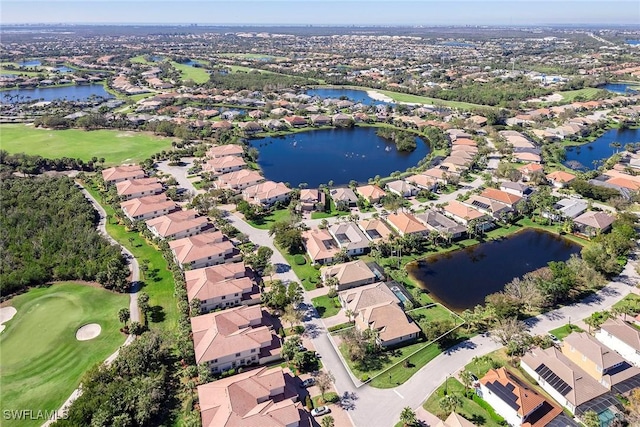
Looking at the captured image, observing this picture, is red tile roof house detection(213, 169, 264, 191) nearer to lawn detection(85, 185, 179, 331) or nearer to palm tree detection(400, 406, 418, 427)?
lawn detection(85, 185, 179, 331)

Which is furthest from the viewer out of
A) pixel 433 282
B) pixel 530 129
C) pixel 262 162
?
pixel 530 129

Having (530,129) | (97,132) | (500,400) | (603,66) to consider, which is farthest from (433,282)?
(603,66)

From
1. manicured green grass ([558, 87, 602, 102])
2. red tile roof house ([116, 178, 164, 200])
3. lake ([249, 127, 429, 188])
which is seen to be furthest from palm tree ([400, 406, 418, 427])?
manicured green grass ([558, 87, 602, 102])

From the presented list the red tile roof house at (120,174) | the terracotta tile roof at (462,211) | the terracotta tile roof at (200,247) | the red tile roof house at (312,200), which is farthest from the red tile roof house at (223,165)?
the terracotta tile roof at (462,211)

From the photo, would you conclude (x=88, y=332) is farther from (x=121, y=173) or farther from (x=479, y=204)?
(x=479, y=204)

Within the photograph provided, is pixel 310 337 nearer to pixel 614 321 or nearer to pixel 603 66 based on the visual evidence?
pixel 614 321

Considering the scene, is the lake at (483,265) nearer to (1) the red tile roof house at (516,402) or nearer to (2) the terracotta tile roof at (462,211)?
(2) the terracotta tile roof at (462,211)

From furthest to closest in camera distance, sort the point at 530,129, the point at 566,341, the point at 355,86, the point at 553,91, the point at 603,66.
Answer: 1. the point at 603,66
2. the point at 355,86
3. the point at 553,91
4. the point at 530,129
5. the point at 566,341
